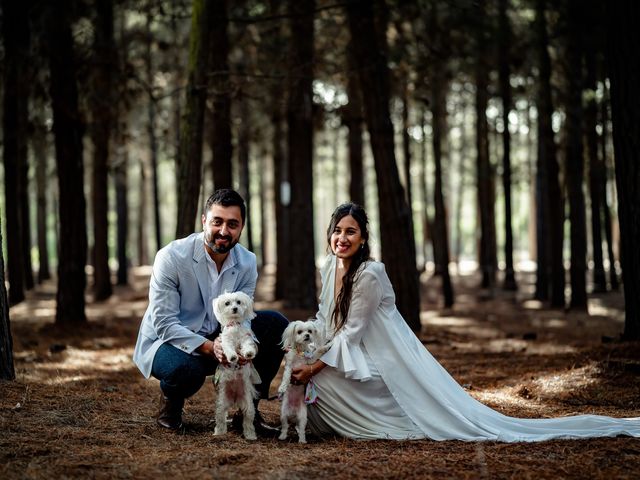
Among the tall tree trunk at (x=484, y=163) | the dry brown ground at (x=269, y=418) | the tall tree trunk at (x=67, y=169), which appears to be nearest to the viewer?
the dry brown ground at (x=269, y=418)

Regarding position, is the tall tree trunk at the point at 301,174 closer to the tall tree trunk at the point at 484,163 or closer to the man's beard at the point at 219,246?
the tall tree trunk at the point at 484,163

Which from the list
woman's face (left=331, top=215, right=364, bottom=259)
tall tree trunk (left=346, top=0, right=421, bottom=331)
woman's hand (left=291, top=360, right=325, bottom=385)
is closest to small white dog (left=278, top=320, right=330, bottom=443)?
woman's hand (left=291, top=360, right=325, bottom=385)

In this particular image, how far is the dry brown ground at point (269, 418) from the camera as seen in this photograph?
4105 millimetres

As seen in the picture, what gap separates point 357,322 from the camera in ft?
16.9

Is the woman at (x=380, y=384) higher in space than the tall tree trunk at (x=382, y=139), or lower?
lower

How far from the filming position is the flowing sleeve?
5.09 meters

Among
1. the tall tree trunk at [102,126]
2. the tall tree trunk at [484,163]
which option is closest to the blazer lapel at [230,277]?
the tall tree trunk at [102,126]

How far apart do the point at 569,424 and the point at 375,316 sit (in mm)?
1699

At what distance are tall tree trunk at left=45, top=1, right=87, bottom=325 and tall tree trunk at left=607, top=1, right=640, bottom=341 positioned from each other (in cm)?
886

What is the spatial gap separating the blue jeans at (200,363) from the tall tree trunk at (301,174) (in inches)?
354

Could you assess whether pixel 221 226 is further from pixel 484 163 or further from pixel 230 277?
pixel 484 163

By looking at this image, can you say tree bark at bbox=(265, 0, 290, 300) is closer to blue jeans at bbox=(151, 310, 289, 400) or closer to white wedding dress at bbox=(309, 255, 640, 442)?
blue jeans at bbox=(151, 310, 289, 400)

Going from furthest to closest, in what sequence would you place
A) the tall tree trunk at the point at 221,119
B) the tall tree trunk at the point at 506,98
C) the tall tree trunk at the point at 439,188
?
the tall tree trunk at the point at 506,98
the tall tree trunk at the point at 439,188
the tall tree trunk at the point at 221,119

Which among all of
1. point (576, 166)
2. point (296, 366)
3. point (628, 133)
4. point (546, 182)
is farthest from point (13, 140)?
point (546, 182)
